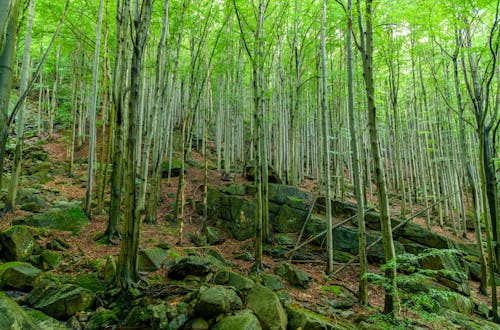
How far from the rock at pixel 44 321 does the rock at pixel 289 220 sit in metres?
6.53

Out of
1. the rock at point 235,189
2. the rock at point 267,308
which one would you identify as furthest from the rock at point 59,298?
the rock at point 235,189

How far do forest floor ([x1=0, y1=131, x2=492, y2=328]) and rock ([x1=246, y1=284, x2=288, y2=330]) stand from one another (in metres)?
1.36

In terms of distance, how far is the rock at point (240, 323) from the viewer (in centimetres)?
358

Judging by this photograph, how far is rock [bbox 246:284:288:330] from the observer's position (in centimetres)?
383

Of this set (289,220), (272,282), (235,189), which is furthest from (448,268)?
(235,189)

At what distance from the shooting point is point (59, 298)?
3971 millimetres

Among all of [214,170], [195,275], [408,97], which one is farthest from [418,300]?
[408,97]

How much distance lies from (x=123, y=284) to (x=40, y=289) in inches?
48.5

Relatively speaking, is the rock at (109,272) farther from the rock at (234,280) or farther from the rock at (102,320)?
the rock at (234,280)

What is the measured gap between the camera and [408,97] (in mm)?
16172

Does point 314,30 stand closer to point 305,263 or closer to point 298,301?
point 305,263

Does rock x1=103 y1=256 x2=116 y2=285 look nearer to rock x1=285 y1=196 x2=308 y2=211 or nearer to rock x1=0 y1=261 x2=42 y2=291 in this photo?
rock x1=0 y1=261 x2=42 y2=291

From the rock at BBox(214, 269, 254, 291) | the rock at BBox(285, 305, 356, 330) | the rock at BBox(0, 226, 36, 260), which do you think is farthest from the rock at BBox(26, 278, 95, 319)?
the rock at BBox(285, 305, 356, 330)

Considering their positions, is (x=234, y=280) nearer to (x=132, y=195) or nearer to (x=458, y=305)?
(x=132, y=195)
